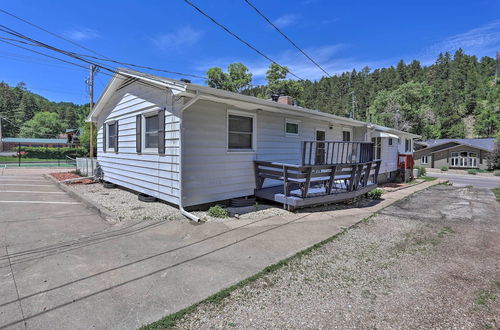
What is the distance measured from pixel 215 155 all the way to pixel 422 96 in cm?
4787

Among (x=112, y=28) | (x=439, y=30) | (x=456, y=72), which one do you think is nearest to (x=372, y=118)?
(x=439, y=30)

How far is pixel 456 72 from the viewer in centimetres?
6209

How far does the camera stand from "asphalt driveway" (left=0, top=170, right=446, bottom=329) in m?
2.21

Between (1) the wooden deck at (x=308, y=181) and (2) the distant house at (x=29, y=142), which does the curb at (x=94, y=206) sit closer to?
(1) the wooden deck at (x=308, y=181)

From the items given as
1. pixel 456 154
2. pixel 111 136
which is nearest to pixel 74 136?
pixel 111 136

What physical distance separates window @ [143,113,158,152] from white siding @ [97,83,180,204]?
217 millimetres

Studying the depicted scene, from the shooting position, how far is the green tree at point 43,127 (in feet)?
185

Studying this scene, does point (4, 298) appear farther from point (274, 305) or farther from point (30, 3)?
point (30, 3)

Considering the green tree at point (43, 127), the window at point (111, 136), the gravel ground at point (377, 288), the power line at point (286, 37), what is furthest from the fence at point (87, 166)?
the green tree at point (43, 127)

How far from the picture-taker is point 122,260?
10.6ft

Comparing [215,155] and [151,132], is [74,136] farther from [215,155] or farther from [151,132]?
[215,155]

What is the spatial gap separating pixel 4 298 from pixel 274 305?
2.57 metres

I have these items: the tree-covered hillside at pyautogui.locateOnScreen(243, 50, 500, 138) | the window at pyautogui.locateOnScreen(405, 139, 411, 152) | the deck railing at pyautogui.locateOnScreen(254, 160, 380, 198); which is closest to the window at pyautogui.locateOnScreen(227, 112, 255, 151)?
the deck railing at pyautogui.locateOnScreen(254, 160, 380, 198)

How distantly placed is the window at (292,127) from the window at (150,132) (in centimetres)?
391
